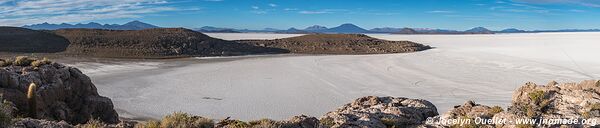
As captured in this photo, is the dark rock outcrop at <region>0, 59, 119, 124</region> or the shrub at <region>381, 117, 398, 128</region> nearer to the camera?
the shrub at <region>381, 117, 398, 128</region>

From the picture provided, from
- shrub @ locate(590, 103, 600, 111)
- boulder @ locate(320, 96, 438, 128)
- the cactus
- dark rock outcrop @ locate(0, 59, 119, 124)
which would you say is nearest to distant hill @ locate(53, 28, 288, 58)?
dark rock outcrop @ locate(0, 59, 119, 124)

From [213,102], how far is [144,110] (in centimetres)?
251

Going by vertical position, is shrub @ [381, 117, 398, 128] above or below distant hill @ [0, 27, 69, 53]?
above

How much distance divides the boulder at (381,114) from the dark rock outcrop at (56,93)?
444cm

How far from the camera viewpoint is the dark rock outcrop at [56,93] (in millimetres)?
8453

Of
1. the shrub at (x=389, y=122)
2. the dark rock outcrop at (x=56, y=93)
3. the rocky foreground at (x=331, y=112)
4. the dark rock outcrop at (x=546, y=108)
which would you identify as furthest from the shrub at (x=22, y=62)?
the dark rock outcrop at (x=546, y=108)

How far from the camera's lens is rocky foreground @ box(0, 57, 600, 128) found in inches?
223

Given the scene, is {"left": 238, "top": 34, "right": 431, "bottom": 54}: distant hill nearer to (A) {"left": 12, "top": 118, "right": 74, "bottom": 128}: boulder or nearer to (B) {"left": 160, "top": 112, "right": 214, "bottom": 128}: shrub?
(B) {"left": 160, "top": 112, "right": 214, "bottom": 128}: shrub

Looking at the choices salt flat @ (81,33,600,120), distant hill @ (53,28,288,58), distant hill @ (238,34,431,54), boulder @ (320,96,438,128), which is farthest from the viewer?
distant hill @ (238,34,431,54)

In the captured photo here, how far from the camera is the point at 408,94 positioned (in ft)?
62.2

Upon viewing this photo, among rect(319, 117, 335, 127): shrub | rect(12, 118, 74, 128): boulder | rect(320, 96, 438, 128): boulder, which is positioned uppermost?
rect(12, 118, 74, 128): boulder

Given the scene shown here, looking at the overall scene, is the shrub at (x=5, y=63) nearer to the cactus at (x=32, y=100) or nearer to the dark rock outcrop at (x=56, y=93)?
the dark rock outcrop at (x=56, y=93)

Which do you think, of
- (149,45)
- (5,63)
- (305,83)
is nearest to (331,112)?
(5,63)

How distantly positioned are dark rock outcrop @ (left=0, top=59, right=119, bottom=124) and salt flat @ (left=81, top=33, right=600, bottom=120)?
13.8 ft
